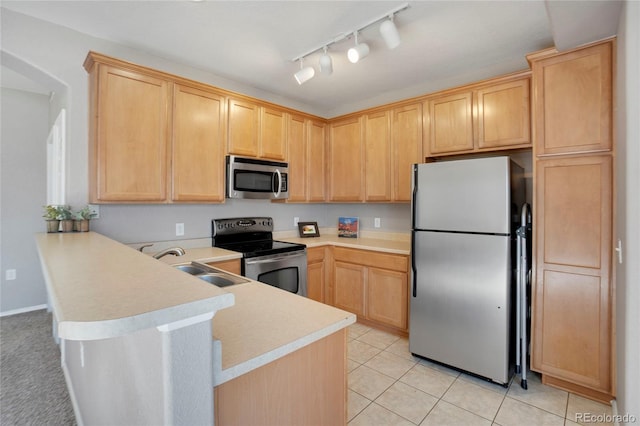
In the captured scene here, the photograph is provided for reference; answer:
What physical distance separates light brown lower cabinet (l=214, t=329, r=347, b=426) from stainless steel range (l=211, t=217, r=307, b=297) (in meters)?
1.62

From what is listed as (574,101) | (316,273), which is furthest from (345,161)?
(574,101)

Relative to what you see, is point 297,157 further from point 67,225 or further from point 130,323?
point 130,323

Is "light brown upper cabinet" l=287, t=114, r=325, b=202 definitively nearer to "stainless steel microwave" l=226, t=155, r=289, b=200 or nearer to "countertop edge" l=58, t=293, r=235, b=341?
"stainless steel microwave" l=226, t=155, r=289, b=200

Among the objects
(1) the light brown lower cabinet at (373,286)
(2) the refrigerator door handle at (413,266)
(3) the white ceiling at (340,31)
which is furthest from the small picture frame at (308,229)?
(3) the white ceiling at (340,31)

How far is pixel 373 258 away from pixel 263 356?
2337mm

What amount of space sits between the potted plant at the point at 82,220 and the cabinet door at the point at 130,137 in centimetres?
19

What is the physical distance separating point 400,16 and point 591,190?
169 centimetres

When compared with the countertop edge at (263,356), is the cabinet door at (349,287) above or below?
below

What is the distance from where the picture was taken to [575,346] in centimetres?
201

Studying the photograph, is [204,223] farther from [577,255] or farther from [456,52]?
[577,255]

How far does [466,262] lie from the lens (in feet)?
7.41

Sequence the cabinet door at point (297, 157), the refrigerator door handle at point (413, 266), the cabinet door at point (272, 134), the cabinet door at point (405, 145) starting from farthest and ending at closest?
the cabinet door at point (297, 157) < the cabinet door at point (272, 134) < the cabinet door at point (405, 145) < the refrigerator door handle at point (413, 266)

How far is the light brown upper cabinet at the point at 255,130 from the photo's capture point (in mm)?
2926

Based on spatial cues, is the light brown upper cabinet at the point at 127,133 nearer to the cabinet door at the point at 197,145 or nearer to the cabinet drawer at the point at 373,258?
the cabinet door at the point at 197,145
